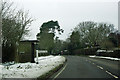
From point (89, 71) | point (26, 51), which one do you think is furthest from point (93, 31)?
point (89, 71)

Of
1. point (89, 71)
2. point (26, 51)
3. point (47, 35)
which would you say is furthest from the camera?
point (47, 35)

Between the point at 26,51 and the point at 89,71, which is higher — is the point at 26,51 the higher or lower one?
the higher one

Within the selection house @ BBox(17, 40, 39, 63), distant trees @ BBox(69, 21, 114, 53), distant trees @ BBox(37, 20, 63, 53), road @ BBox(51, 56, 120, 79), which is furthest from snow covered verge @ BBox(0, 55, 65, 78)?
distant trees @ BBox(69, 21, 114, 53)

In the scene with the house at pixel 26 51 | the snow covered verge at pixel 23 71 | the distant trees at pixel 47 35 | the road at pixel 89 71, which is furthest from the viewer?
the distant trees at pixel 47 35

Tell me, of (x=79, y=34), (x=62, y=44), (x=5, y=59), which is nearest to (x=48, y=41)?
(x=79, y=34)

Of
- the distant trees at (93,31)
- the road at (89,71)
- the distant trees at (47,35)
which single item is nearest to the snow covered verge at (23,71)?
the road at (89,71)

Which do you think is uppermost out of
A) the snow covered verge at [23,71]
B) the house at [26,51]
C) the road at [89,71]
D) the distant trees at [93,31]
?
the distant trees at [93,31]

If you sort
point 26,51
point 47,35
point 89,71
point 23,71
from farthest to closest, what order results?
point 47,35, point 26,51, point 89,71, point 23,71

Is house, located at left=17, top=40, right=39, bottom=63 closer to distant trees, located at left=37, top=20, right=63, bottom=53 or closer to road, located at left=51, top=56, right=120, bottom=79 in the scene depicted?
road, located at left=51, top=56, right=120, bottom=79

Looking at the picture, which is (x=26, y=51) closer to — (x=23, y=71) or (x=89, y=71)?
(x=23, y=71)

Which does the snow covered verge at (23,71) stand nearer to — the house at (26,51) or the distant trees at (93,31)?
the house at (26,51)

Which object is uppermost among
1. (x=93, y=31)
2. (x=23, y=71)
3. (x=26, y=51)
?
(x=93, y=31)

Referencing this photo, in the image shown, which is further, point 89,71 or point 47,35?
point 47,35

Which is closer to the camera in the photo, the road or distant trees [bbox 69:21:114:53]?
the road
